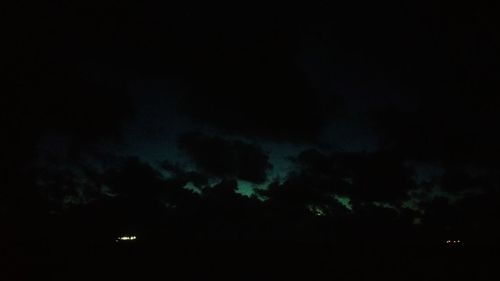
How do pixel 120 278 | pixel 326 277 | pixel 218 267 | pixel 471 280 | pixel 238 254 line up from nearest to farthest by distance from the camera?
pixel 120 278
pixel 471 280
pixel 326 277
pixel 218 267
pixel 238 254

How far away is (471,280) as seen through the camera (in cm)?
11294

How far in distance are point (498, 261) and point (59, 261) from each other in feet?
436

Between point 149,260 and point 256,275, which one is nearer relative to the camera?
point 256,275

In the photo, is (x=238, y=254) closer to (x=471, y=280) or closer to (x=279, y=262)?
(x=279, y=262)

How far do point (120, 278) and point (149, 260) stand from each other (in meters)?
45.5

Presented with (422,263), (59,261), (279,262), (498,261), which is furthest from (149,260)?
(498,261)

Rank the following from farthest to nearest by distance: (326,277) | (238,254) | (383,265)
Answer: (238,254) < (383,265) < (326,277)

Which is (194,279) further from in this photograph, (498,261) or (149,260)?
(498,261)

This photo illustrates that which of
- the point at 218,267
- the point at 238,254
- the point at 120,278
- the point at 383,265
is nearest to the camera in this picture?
the point at 120,278

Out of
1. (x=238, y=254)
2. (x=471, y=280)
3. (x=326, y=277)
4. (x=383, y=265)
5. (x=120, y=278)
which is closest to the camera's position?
(x=120, y=278)

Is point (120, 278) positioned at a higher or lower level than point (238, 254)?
lower

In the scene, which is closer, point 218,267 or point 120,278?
point 120,278

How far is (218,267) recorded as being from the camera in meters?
146

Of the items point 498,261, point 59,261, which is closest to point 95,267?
point 59,261
